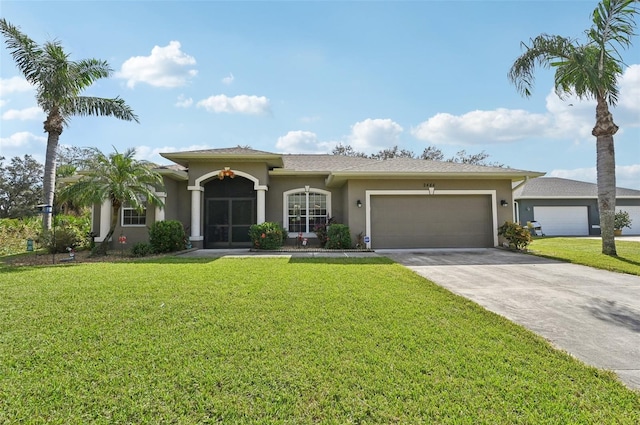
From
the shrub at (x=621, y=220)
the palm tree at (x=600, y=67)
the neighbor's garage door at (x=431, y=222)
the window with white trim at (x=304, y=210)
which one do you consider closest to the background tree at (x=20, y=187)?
the window with white trim at (x=304, y=210)

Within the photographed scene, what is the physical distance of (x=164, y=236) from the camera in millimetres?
11500

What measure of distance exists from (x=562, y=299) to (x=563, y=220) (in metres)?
21.3

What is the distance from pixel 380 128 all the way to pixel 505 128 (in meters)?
9.33

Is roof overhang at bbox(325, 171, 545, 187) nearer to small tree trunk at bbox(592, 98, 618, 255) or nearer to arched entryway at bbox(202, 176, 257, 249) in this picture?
small tree trunk at bbox(592, 98, 618, 255)

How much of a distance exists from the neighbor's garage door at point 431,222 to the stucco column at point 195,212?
7309mm

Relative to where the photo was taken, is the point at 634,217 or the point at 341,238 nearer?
the point at 341,238

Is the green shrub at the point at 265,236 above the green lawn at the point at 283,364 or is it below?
above

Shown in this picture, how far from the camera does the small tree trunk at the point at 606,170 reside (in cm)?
1103

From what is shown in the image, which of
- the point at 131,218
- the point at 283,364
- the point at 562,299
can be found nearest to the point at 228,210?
the point at 131,218

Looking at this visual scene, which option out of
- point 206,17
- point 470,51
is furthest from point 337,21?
point 470,51

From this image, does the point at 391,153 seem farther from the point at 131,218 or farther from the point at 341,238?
the point at 131,218

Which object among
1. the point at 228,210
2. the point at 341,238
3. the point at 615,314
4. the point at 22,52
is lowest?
the point at 615,314

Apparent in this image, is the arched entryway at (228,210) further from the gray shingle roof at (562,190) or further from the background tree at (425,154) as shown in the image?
the background tree at (425,154)

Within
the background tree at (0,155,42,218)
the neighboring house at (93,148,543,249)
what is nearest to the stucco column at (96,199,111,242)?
the neighboring house at (93,148,543,249)
